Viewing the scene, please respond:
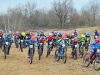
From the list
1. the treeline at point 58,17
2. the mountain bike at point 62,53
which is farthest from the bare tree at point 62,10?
the mountain bike at point 62,53

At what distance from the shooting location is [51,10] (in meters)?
85.1

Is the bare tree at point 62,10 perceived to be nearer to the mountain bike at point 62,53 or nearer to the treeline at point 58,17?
the treeline at point 58,17

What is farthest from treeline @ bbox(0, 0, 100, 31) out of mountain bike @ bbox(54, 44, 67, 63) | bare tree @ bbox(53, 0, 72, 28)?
mountain bike @ bbox(54, 44, 67, 63)

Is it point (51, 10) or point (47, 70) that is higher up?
point (51, 10)

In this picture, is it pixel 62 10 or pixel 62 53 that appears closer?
pixel 62 53

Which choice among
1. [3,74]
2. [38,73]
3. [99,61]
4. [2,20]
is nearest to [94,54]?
[99,61]

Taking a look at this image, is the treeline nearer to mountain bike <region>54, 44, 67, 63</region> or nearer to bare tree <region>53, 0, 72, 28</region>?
bare tree <region>53, 0, 72, 28</region>

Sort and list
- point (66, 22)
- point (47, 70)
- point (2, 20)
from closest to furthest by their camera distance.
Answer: point (47, 70), point (2, 20), point (66, 22)

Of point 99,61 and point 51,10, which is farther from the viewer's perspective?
point 51,10

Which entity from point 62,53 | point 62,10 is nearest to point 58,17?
point 62,10

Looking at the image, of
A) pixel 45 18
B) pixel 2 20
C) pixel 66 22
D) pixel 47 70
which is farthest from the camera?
pixel 45 18

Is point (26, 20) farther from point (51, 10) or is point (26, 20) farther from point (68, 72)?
point (68, 72)

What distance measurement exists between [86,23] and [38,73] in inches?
2773

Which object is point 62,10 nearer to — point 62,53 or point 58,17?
point 58,17
